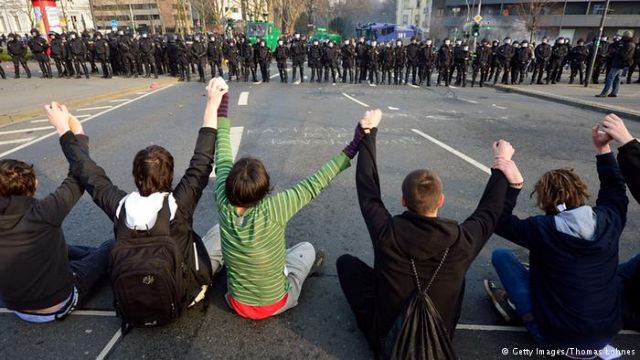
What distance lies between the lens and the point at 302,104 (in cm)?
1249

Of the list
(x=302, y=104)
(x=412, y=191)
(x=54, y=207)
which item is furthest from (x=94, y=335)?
(x=302, y=104)

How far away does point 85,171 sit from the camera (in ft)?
8.65

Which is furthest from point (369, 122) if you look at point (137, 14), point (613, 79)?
point (137, 14)

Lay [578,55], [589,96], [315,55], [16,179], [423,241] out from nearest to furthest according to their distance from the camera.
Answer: [423,241] → [16,179] → [589,96] → [578,55] → [315,55]

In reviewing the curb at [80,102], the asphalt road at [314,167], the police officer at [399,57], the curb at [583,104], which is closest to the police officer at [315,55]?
the asphalt road at [314,167]

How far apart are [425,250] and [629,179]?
150 cm

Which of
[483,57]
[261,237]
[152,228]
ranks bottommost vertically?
[261,237]

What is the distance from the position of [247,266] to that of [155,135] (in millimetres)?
6647

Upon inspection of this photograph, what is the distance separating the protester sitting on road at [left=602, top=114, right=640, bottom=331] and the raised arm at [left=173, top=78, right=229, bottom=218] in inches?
106

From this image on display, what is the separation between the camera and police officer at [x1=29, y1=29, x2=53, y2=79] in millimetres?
17156

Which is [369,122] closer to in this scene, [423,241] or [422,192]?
[422,192]

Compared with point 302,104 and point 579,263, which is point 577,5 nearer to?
point 302,104

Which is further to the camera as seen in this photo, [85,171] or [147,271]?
[85,171]

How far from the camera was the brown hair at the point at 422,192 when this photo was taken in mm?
2043
